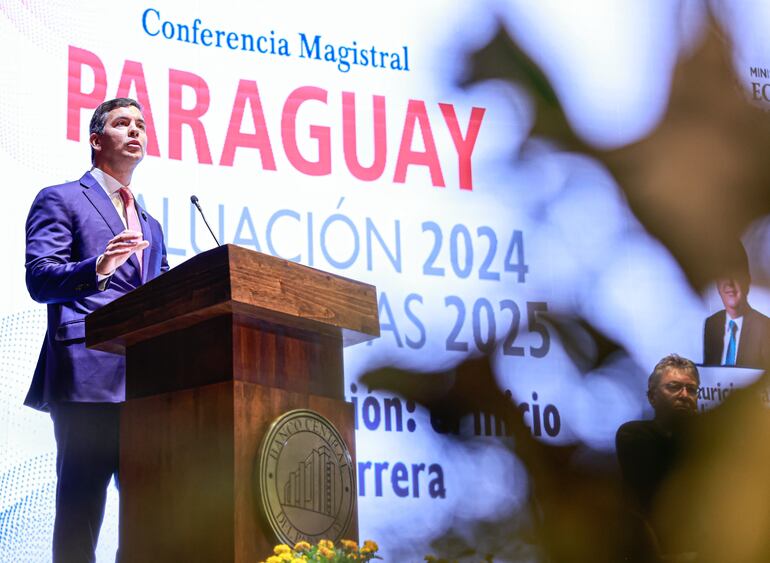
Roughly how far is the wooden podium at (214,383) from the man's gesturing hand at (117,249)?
11.8 inches

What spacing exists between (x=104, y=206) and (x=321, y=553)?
5.62 ft

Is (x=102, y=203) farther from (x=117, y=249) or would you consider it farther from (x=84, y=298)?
(x=117, y=249)

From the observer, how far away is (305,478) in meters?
2.46

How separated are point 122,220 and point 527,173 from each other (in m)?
1.88

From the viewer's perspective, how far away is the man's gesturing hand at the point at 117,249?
111 inches

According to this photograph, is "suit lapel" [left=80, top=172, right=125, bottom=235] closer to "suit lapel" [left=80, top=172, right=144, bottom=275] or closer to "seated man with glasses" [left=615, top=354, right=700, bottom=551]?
"suit lapel" [left=80, top=172, right=144, bottom=275]

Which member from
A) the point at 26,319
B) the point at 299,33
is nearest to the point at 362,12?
the point at 299,33

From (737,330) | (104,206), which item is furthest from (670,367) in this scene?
(104,206)

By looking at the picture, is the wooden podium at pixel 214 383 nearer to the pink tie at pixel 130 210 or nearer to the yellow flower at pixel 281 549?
the yellow flower at pixel 281 549

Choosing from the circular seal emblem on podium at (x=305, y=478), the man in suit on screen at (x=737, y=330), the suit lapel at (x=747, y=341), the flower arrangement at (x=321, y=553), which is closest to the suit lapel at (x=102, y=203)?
the circular seal emblem on podium at (x=305, y=478)

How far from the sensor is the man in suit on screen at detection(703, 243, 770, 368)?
16.4 ft

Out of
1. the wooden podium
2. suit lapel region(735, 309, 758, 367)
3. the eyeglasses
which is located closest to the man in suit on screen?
suit lapel region(735, 309, 758, 367)

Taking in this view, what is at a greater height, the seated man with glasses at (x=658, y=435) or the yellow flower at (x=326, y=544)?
the seated man with glasses at (x=658, y=435)

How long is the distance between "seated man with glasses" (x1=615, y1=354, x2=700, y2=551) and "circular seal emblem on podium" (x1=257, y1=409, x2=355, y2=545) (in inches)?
96.9
